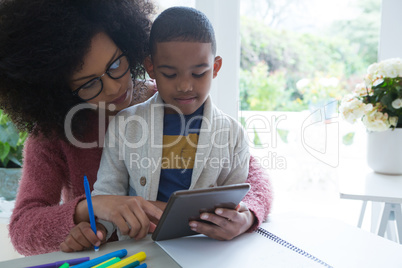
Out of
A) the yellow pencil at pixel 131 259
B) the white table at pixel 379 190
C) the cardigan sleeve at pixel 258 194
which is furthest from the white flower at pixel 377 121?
the yellow pencil at pixel 131 259

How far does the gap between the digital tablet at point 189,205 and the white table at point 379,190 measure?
723 millimetres

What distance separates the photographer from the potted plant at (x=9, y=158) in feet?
5.72

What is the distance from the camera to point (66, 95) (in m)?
1.00

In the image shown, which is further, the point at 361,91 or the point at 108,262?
the point at 361,91

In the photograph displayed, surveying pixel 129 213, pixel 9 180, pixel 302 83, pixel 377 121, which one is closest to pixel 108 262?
pixel 129 213

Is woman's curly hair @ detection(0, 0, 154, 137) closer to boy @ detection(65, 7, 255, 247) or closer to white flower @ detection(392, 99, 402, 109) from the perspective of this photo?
boy @ detection(65, 7, 255, 247)

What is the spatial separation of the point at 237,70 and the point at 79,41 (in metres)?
1.10

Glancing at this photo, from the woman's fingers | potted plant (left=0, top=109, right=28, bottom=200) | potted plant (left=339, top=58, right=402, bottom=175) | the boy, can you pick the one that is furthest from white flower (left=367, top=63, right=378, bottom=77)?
potted plant (left=0, top=109, right=28, bottom=200)

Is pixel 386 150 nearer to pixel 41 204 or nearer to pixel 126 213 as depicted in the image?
pixel 126 213

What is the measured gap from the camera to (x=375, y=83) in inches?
61.5

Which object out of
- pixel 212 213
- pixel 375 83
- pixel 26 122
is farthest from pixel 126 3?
pixel 375 83

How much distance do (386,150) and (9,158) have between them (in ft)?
5.70

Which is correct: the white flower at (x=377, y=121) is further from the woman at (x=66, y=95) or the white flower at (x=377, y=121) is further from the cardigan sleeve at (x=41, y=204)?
the cardigan sleeve at (x=41, y=204)

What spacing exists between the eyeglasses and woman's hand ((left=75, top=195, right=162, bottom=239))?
293mm
